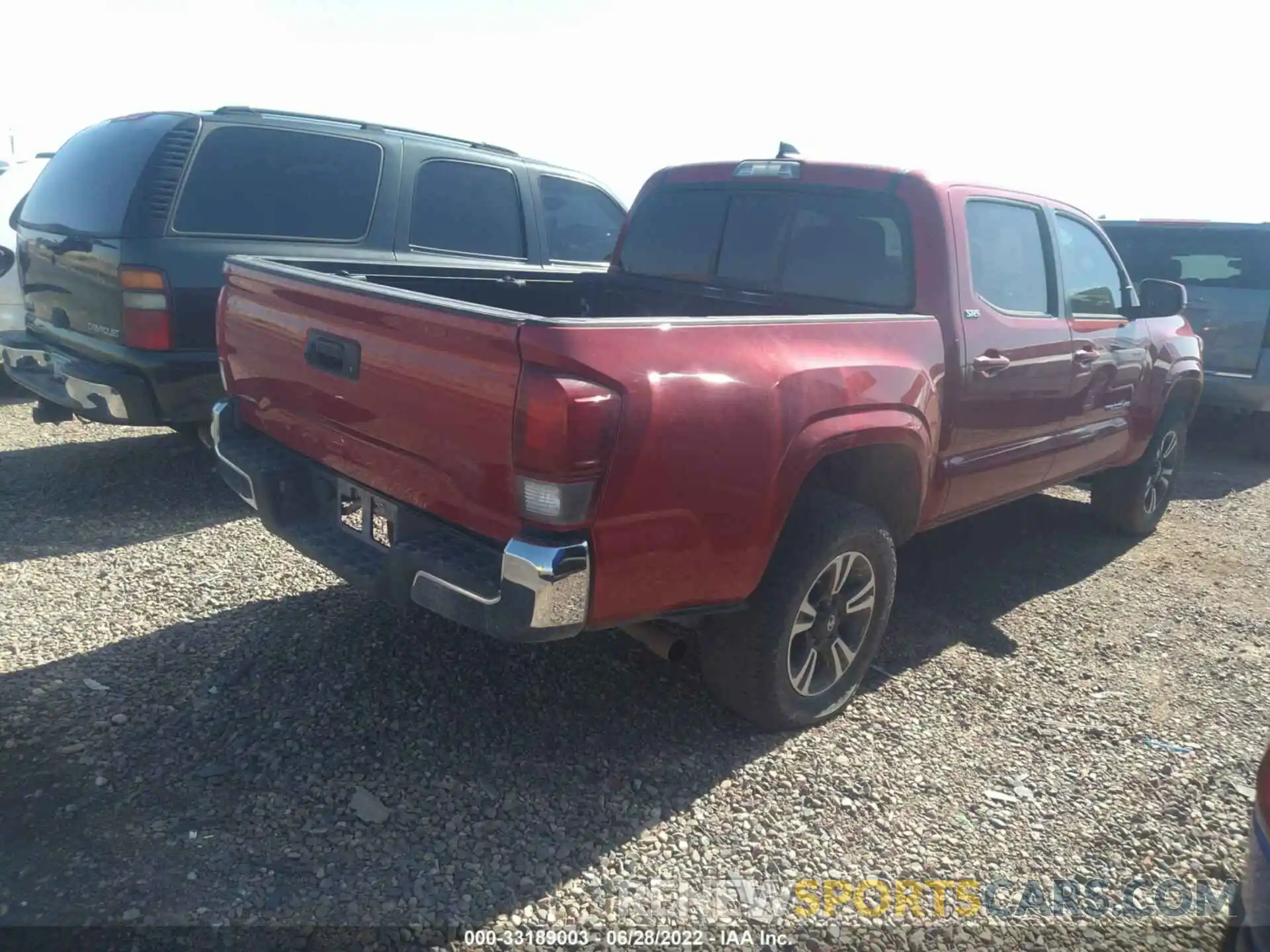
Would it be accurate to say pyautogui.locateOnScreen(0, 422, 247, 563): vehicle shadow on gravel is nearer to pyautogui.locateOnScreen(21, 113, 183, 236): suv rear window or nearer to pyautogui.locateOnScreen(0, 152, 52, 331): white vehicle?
pyautogui.locateOnScreen(0, 152, 52, 331): white vehicle

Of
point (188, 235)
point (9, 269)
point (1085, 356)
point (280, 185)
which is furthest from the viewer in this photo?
point (9, 269)

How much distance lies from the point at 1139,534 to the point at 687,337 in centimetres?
452

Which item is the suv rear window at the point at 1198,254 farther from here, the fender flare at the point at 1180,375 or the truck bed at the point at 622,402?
the truck bed at the point at 622,402

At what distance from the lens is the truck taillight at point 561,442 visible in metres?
2.27

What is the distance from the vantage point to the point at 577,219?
6727 mm

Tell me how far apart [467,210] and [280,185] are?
4.11 ft

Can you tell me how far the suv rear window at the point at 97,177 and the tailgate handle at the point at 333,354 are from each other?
7.39 ft

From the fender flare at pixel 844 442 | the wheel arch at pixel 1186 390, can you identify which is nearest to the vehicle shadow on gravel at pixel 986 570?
the wheel arch at pixel 1186 390

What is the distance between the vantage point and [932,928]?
8.12ft

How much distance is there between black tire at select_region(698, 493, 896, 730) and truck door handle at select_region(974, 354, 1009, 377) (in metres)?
0.80

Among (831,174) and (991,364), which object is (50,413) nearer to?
(831,174)

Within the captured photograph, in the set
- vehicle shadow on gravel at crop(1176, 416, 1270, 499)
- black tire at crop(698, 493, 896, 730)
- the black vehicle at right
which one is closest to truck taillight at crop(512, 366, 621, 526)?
black tire at crop(698, 493, 896, 730)

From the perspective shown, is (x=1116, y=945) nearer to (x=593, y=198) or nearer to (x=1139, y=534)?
(x=1139, y=534)

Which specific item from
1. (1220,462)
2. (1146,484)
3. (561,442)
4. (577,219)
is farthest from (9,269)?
(1220,462)
